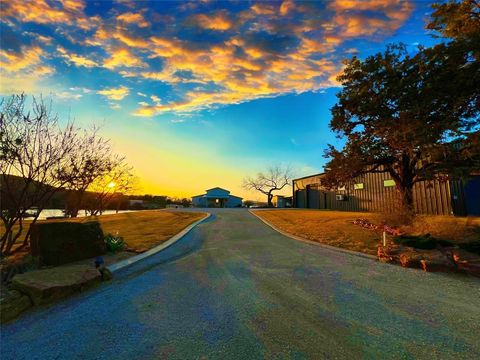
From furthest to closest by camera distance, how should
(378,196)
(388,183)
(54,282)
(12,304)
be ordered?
(378,196)
(388,183)
(54,282)
(12,304)

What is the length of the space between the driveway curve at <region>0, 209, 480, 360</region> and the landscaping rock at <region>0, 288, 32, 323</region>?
243 millimetres

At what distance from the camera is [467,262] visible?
6.64m

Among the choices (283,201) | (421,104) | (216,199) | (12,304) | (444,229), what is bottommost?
(12,304)

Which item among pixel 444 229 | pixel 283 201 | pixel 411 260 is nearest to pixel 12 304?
pixel 411 260

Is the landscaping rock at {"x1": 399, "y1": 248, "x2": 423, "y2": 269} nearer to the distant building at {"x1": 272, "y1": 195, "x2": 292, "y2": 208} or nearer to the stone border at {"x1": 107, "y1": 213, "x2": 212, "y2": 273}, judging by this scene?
the stone border at {"x1": 107, "y1": 213, "x2": 212, "y2": 273}

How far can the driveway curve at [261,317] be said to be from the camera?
128 inches

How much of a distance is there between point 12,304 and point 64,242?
277 centimetres

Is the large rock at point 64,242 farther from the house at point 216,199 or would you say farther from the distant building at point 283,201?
the house at point 216,199

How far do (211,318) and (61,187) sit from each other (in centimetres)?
744

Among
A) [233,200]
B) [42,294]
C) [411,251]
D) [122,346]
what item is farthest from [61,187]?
[233,200]

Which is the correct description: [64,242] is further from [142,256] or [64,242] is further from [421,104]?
[421,104]

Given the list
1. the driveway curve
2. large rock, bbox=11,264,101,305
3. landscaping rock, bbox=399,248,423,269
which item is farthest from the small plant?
landscaping rock, bbox=399,248,423,269

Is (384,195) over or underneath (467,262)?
over

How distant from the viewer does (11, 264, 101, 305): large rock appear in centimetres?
498
